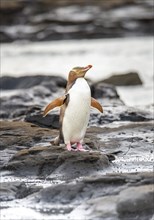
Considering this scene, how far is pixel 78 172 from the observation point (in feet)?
25.0

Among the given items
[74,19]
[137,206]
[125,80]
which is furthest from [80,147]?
[74,19]

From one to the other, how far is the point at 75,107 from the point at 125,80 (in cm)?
1183

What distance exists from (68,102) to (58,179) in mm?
903

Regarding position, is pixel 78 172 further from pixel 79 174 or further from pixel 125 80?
pixel 125 80

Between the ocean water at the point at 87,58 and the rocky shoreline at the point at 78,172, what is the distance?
27.6 ft

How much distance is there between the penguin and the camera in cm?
792

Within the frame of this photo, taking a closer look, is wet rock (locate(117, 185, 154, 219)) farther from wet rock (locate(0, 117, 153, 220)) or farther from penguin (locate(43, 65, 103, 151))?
penguin (locate(43, 65, 103, 151))

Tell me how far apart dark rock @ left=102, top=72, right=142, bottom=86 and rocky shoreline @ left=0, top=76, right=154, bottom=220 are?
318 inches

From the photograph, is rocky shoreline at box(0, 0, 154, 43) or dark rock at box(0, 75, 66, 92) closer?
dark rock at box(0, 75, 66, 92)

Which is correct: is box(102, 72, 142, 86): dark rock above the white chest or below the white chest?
below

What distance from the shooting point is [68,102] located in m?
8.02

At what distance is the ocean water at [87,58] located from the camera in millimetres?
23719

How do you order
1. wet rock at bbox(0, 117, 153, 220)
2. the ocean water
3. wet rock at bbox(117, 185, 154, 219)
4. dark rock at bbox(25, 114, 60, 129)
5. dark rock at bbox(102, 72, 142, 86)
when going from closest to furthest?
wet rock at bbox(117, 185, 154, 219)
wet rock at bbox(0, 117, 153, 220)
dark rock at bbox(25, 114, 60, 129)
dark rock at bbox(102, 72, 142, 86)
the ocean water

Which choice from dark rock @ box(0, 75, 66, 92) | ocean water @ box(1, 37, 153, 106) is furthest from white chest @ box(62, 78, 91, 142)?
ocean water @ box(1, 37, 153, 106)
